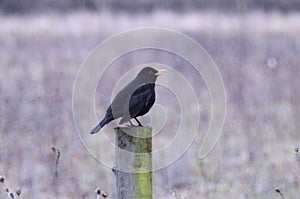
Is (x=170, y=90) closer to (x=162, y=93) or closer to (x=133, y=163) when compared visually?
(x=133, y=163)

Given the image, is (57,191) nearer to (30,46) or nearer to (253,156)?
(253,156)

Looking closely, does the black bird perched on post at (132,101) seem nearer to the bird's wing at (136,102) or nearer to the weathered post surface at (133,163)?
the bird's wing at (136,102)

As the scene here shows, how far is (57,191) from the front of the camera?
25.3 ft

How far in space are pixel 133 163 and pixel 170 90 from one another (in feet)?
8.10

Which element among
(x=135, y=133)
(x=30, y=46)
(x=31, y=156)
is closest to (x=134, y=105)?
(x=135, y=133)

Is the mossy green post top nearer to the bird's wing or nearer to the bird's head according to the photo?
the bird's head

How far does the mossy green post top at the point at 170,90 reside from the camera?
7.54m

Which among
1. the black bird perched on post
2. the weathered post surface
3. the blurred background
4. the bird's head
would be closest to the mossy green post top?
the blurred background

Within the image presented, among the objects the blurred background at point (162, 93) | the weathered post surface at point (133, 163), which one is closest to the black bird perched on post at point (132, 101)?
the weathered post surface at point (133, 163)

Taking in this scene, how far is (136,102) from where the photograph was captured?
5.02 meters

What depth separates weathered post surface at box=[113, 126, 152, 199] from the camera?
414cm

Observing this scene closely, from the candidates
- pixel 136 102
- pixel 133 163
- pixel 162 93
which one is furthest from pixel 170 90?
pixel 162 93

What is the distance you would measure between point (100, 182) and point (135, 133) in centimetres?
387

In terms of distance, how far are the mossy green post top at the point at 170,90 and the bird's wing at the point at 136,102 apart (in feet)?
2.59
